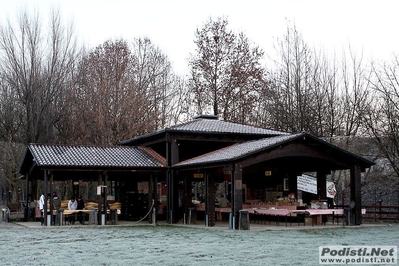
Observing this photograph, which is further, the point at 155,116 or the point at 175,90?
the point at 175,90

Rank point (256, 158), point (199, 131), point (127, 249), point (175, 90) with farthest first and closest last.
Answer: point (175, 90) → point (199, 131) → point (256, 158) → point (127, 249)

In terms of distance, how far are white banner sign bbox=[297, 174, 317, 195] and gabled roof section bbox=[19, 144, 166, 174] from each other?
621 centimetres

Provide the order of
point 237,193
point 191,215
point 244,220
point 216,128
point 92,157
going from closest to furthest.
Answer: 1. point 244,220
2. point 237,193
3. point 191,215
4. point 92,157
5. point 216,128

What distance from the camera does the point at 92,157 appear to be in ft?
85.1

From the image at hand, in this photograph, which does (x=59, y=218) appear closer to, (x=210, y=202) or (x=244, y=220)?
(x=210, y=202)

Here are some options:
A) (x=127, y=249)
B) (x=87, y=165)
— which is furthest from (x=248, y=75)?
(x=127, y=249)

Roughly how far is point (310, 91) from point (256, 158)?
1615 centimetres

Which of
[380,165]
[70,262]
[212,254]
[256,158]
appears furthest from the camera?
[380,165]

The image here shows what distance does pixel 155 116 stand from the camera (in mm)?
39875

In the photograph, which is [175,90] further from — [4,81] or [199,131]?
[199,131]

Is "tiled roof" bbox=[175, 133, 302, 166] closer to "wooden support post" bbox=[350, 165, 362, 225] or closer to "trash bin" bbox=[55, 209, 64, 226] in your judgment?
"wooden support post" bbox=[350, 165, 362, 225]

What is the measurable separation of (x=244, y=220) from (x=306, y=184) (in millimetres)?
6705

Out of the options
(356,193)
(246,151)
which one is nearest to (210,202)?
(246,151)

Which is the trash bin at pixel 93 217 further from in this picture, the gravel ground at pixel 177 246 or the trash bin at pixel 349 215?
the trash bin at pixel 349 215
